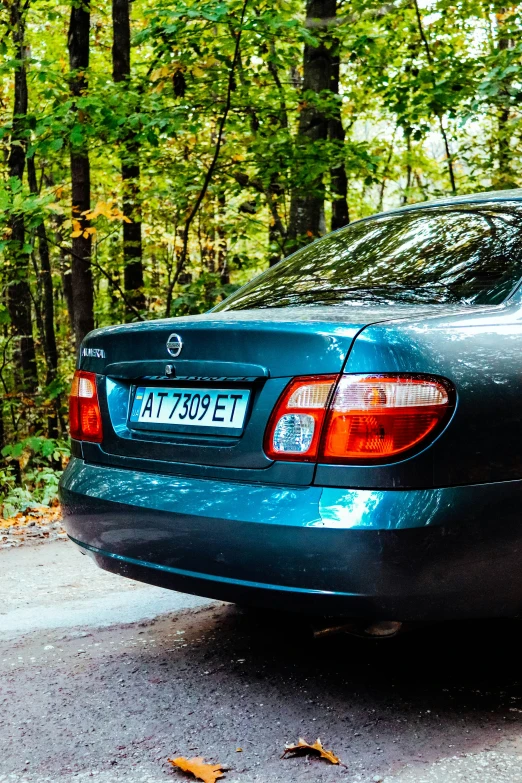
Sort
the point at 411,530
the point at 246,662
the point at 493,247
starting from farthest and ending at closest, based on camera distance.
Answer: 1. the point at 246,662
2. the point at 493,247
3. the point at 411,530

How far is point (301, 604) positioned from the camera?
2344 mm

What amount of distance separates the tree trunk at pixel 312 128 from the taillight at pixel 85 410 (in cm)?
603

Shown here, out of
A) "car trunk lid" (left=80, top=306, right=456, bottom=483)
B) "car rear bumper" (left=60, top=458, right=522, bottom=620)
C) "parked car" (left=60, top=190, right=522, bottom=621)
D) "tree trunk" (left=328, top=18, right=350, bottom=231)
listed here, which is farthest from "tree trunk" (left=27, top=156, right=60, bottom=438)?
"car rear bumper" (left=60, top=458, right=522, bottom=620)

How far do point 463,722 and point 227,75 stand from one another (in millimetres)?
7280

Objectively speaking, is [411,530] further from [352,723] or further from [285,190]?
[285,190]

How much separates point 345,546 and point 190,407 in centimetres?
71

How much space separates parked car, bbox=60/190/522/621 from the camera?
2258mm

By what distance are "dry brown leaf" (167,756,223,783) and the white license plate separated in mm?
930

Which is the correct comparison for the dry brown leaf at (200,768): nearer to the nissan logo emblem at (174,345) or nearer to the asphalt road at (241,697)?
the asphalt road at (241,697)

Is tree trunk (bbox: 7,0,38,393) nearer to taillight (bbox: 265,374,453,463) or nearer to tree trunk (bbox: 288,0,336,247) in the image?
tree trunk (bbox: 288,0,336,247)

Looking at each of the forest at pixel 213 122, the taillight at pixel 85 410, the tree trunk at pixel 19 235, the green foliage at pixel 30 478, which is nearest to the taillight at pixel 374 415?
the taillight at pixel 85 410

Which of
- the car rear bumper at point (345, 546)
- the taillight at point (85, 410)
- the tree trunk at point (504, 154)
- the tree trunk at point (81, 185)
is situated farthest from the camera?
the tree trunk at point (81, 185)

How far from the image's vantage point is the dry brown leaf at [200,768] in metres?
2.26

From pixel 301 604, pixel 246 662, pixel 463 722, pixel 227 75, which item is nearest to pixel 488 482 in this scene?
pixel 301 604
